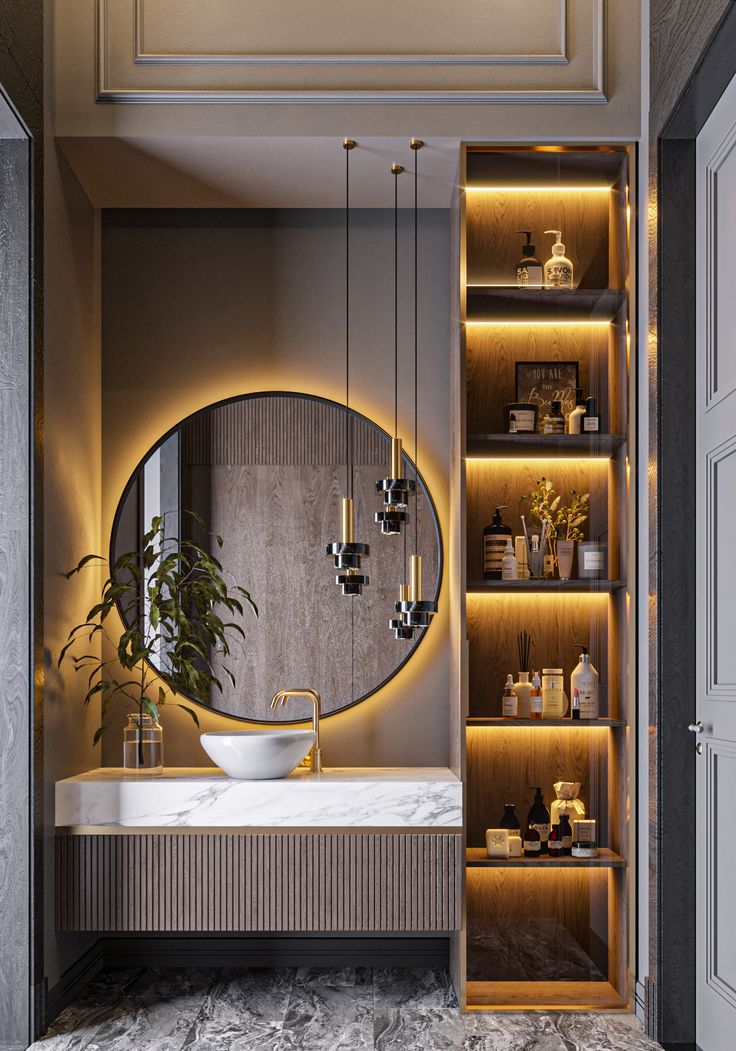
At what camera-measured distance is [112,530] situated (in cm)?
368

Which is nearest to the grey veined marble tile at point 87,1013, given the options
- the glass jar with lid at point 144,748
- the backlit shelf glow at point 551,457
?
the glass jar with lid at point 144,748

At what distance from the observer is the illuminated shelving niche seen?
3176mm

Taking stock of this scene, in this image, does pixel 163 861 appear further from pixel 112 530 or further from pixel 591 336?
pixel 591 336

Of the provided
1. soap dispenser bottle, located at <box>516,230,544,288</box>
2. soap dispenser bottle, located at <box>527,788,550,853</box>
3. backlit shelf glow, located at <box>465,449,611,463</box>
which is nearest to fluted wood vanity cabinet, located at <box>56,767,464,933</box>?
soap dispenser bottle, located at <box>527,788,550,853</box>

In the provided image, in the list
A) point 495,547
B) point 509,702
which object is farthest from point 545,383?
point 509,702

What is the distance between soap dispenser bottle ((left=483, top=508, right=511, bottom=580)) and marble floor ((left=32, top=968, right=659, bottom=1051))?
136 cm

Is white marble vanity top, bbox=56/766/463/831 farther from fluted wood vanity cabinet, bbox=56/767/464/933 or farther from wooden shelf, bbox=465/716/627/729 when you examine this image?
wooden shelf, bbox=465/716/627/729

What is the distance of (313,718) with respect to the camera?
351 centimetres

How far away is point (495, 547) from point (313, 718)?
864mm

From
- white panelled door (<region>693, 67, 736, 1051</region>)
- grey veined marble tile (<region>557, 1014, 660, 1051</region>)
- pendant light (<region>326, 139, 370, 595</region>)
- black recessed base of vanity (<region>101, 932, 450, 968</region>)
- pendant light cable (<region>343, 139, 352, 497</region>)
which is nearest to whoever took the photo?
white panelled door (<region>693, 67, 736, 1051</region>)

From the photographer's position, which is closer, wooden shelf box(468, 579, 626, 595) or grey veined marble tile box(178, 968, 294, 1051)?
grey veined marble tile box(178, 968, 294, 1051)

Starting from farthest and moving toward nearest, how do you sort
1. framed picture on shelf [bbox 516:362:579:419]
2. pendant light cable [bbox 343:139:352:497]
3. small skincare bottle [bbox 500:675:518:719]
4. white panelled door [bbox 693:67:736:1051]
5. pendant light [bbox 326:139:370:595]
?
pendant light cable [bbox 343:139:352:497] → framed picture on shelf [bbox 516:362:579:419] → small skincare bottle [bbox 500:675:518:719] → pendant light [bbox 326:139:370:595] → white panelled door [bbox 693:67:736:1051]

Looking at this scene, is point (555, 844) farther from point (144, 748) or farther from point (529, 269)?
point (529, 269)

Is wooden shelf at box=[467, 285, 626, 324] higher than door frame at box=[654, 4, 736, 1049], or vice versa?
wooden shelf at box=[467, 285, 626, 324]
